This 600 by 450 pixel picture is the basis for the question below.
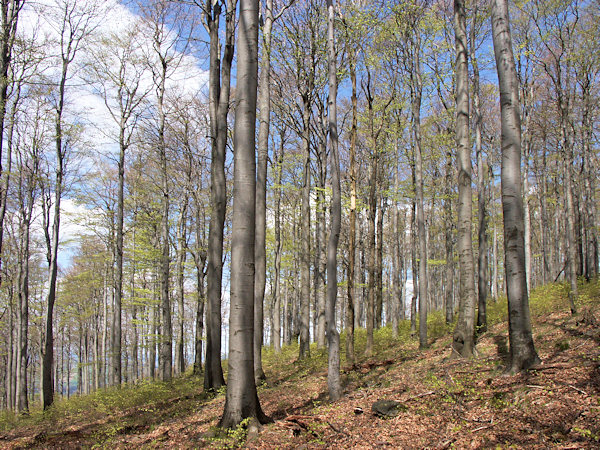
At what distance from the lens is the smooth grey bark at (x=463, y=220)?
8.23 metres

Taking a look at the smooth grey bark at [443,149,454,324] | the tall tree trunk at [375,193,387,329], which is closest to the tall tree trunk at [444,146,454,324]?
the smooth grey bark at [443,149,454,324]

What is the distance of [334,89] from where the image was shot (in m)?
8.06

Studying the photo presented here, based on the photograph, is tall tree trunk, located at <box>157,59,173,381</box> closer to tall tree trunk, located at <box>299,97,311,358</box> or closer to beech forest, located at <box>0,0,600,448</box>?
beech forest, located at <box>0,0,600,448</box>

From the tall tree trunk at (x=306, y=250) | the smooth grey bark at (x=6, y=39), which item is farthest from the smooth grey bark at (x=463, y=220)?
the smooth grey bark at (x=6, y=39)

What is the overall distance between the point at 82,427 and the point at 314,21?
46.5 ft

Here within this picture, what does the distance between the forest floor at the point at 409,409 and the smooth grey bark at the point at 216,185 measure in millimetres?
1069

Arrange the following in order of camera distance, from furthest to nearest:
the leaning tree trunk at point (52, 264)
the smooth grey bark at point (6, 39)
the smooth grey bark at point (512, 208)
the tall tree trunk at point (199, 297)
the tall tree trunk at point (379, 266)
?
the tall tree trunk at point (199, 297) → the tall tree trunk at point (379, 266) → the leaning tree trunk at point (52, 264) → the smooth grey bark at point (6, 39) → the smooth grey bark at point (512, 208)

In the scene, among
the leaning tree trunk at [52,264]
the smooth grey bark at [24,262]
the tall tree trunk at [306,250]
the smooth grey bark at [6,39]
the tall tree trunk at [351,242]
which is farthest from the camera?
the smooth grey bark at [24,262]

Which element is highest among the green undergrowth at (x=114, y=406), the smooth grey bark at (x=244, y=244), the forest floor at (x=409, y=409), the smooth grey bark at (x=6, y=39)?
the smooth grey bark at (x=6, y=39)

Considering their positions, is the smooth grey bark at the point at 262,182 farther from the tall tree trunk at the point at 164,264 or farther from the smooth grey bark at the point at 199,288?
the smooth grey bark at the point at 199,288

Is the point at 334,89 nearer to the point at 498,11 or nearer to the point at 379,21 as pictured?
the point at 498,11

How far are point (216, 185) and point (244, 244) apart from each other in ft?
16.3

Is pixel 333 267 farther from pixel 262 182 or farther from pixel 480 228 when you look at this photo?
pixel 480 228

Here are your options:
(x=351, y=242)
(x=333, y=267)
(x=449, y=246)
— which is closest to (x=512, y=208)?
(x=333, y=267)
